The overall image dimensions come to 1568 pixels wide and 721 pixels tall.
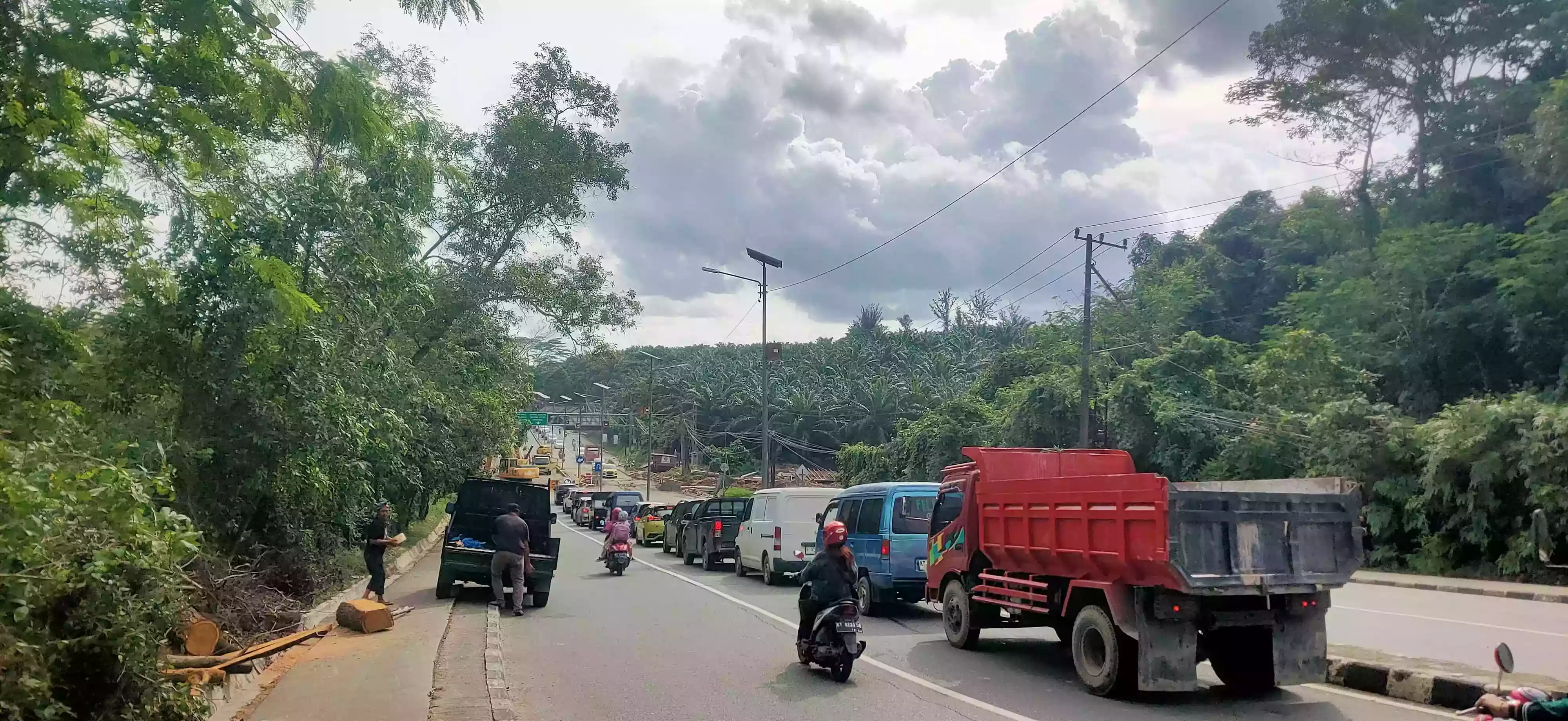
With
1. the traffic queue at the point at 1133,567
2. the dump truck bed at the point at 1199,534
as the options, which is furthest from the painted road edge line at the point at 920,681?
the dump truck bed at the point at 1199,534

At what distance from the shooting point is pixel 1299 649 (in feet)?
28.2

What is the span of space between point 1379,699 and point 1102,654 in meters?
2.29

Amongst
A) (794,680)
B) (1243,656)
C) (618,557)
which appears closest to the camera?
(1243,656)

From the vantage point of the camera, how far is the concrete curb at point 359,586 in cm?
1279

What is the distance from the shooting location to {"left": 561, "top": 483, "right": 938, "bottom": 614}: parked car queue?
1476 cm

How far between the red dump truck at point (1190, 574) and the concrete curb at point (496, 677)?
4.91 metres

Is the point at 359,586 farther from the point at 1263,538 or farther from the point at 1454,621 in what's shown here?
the point at 1454,621

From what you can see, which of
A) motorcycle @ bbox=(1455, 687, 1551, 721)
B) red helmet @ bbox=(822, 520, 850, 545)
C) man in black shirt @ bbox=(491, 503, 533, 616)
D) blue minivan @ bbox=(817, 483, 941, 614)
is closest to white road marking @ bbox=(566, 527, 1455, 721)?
red helmet @ bbox=(822, 520, 850, 545)

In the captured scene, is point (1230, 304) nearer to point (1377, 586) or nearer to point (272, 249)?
point (1377, 586)

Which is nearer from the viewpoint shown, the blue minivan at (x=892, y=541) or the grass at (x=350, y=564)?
the blue minivan at (x=892, y=541)

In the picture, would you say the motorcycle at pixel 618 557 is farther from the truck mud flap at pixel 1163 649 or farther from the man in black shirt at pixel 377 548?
the truck mud flap at pixel 1163 649

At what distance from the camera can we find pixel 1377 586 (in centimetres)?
2161

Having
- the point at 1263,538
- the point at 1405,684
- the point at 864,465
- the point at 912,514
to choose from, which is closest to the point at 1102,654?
the point at 1263,538

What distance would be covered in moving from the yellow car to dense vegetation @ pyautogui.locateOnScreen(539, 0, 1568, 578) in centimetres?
555
